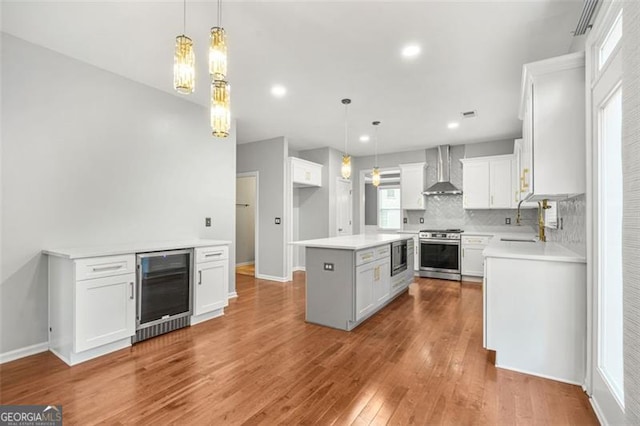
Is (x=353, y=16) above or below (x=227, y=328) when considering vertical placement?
above

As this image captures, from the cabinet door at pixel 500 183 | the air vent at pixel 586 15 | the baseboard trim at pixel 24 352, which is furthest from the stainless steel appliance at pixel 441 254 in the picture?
the baseboard trim at pixel 24 352

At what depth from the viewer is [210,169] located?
426cm

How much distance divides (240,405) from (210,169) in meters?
3.18

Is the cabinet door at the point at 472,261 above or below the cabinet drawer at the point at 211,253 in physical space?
below

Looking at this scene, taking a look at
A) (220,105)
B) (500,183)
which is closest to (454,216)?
(500,183)

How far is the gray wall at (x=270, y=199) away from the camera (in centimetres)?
568

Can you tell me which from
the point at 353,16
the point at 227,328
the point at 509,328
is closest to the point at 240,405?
the point at 227,328

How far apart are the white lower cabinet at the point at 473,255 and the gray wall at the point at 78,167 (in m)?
4.79

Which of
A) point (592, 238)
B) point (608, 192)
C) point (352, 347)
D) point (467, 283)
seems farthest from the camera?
point (467, 283)

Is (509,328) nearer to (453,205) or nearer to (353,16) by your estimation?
(353,16)

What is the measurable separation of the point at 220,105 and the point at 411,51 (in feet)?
6.42

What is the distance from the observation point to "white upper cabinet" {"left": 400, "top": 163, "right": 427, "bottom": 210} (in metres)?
6.55

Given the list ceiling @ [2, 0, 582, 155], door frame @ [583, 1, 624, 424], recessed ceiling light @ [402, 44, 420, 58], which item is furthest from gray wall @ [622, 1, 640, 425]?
recessed ceiling light @ [402, 44, 420, 58]

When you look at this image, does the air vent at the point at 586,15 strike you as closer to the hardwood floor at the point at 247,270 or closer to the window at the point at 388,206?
the hardwood floor at the point at 247,270
